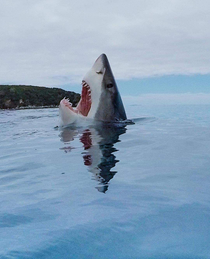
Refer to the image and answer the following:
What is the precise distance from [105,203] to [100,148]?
277 centimetres

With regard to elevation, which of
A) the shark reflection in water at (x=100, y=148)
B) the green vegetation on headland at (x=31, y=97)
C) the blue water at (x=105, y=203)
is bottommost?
the blue water at (x=105, y=203)

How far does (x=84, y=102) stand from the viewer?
8273 mm

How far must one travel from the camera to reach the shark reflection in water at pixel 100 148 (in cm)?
400

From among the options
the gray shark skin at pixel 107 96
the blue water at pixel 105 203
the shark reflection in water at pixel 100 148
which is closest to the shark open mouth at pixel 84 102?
the gray shark skin at pixel 107 96

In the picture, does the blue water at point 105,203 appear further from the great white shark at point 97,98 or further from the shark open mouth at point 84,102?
the shark open mouth at point 84,102

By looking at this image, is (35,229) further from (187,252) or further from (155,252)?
(187,252)

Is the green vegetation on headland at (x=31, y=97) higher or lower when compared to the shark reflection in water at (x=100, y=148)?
higher

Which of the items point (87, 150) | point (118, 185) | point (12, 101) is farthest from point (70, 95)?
point (118, 185)

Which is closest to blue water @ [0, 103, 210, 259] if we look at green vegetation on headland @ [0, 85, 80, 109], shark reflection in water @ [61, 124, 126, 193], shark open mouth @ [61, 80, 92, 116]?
shark reflection in water @ [61, 124, 126, 193]

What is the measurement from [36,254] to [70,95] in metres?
32.7

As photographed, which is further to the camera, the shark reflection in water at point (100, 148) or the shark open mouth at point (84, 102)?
the shark open mouth at point (84, 102)

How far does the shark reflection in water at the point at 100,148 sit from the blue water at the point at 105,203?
2cm

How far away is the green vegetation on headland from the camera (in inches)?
1304

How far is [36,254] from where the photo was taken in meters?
2.26
